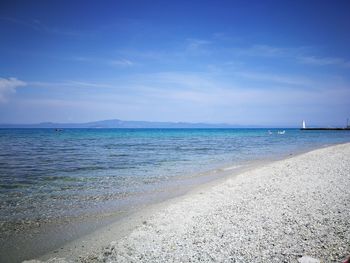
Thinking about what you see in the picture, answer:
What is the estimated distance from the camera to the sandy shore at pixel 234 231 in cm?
514

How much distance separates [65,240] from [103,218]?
5.67 ft

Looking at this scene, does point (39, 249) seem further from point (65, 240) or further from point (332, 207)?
point (332, 207)

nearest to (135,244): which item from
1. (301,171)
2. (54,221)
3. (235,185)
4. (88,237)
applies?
(88,237)

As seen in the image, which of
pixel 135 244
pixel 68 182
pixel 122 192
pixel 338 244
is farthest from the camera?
pixel 68 182

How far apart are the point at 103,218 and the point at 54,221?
1488 mm

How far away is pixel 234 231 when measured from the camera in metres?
6.18

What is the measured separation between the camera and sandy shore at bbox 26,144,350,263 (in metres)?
5.14

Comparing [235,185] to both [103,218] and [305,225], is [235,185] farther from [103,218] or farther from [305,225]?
[103,218]

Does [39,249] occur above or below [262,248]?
below

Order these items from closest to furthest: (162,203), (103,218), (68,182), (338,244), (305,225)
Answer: (338,244) < (305,225) < (103,218) < (162,203) < (68,182)

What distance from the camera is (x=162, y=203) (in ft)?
32.1

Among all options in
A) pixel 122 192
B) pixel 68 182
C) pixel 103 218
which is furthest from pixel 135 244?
pixel 68 182

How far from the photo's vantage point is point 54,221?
793cm

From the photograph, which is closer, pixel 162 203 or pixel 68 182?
pixel 162 203
